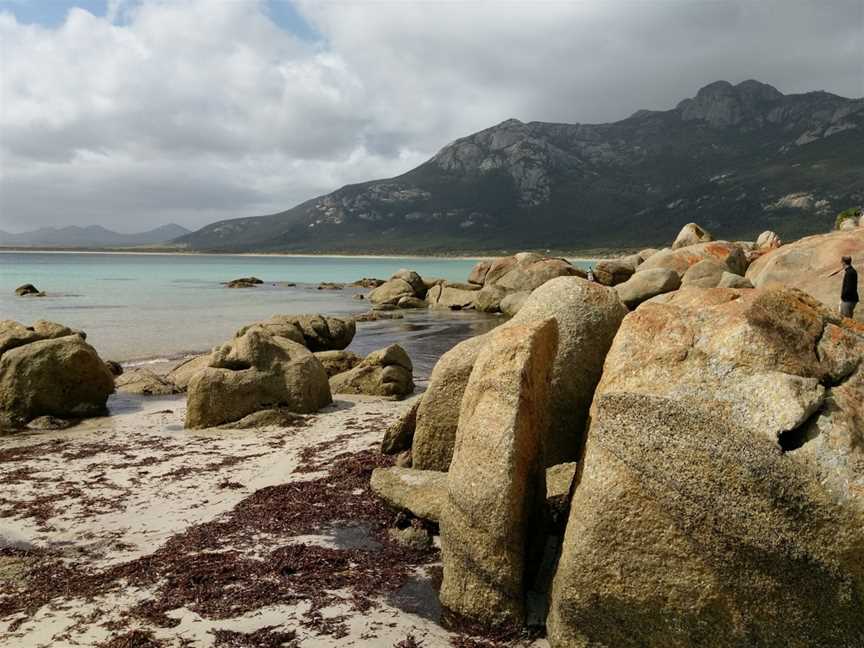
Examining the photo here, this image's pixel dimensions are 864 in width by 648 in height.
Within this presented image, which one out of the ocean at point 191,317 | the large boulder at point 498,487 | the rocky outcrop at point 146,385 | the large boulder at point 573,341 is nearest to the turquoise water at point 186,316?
the ocean at point 191,317

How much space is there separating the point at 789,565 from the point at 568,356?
11.8 feet

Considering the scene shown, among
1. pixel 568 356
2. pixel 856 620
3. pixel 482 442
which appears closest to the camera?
pixel 856 620

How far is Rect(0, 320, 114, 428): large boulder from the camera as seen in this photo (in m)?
16.5

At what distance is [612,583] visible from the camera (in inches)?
222

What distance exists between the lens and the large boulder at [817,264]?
Answer: 23891 mm

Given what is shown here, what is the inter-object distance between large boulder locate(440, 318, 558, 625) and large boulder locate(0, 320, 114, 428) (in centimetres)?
1386

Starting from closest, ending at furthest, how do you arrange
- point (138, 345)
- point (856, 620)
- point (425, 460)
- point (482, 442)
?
1. point (856, 620)
2. point (482, 442)
3. point (425, 460)
4. point (138, 345)

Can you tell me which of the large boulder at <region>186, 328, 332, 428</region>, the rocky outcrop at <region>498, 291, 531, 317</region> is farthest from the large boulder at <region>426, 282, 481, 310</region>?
the large boulder at <region>186, 328, 332, 428</region>

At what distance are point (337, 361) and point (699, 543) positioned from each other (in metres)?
16.6

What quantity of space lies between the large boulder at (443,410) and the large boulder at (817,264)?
17.8 meters

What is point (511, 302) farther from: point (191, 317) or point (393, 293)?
point (191, 317)

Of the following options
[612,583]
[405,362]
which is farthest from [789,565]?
[405,362]

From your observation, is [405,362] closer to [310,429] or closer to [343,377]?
[343,377]

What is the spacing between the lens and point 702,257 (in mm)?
36469
